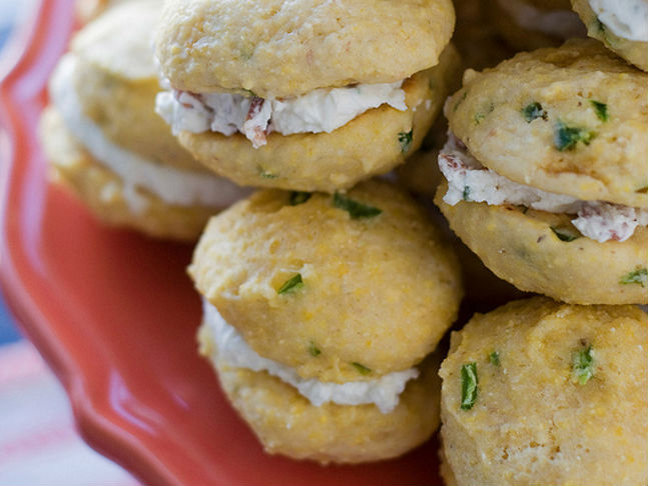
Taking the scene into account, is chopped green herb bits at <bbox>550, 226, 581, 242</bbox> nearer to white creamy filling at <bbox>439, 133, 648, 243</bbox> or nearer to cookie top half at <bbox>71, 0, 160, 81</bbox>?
white creamy filling at <bbox>439, 133, 648, 243</bbox>

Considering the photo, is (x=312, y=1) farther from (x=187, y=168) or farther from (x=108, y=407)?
(x=108, y=407)

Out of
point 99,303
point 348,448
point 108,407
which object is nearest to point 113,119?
point 99,303

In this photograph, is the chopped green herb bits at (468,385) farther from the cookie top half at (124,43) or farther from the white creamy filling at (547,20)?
the cookie top half at (124,43)

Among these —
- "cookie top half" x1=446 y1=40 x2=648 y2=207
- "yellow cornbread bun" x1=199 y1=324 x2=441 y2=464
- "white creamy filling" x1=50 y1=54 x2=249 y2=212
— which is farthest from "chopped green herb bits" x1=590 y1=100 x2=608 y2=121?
"white creamy filling" x1=50 y1=54 x2=249 y2=212

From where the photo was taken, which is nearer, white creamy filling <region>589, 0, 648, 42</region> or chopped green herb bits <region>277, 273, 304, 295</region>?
white creamy filling <region>589, 0, 648, 42</region>

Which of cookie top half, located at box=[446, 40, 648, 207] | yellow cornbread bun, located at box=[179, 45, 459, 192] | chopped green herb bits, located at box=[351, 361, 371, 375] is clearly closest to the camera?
cookie top half, located at box=[446, 40, 648, 207]

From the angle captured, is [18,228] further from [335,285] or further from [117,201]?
[335,285]

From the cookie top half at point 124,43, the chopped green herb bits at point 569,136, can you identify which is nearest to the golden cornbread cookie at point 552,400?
the chopped green herb bits at point 569,136
